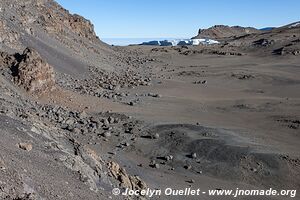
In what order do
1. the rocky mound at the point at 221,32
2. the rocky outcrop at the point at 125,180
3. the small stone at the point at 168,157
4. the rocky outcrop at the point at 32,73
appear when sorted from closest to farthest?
the rocky outcrop at the point at 125,180 → the small stone at the point at 168,157 → the rocky outcrop at the point at 32,73 → the rocky mound at the point at 221,32

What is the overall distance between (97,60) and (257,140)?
75.1 feet

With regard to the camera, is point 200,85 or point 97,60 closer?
point 200,85

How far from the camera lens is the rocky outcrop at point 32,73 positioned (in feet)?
66.7

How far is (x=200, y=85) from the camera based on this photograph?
107 ft

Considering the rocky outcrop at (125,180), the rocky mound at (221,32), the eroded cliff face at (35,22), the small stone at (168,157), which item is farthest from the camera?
the rocky mound at (221,32)

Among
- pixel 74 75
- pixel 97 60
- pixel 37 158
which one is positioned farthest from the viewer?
pixel 97 60

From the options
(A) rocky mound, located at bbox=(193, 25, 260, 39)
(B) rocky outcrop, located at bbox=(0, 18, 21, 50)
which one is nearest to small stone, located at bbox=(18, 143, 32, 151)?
(B) rocky outcrop, located at bbox=(0, 18, 21, 50)

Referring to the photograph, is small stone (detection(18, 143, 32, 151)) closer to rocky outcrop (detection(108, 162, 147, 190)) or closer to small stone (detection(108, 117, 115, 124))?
rocky outcrop (detection(108, 162, 147, 190))

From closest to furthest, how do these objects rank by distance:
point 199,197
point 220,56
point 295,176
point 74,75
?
1. point 199,197
2. point 295,176
3. point 74,75
4. point 220,56

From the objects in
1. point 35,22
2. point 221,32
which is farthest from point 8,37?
point 221,32

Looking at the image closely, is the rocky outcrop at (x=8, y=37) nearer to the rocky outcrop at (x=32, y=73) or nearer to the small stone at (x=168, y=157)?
the rocky outcrop at (x=32, y=73)

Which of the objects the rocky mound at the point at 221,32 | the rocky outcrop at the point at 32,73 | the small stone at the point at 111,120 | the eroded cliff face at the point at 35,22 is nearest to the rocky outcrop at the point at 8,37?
the eroded cliff face at the point at 35,22

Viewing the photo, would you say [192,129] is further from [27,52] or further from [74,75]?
[74,75]

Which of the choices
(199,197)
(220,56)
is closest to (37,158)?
(199,197)
